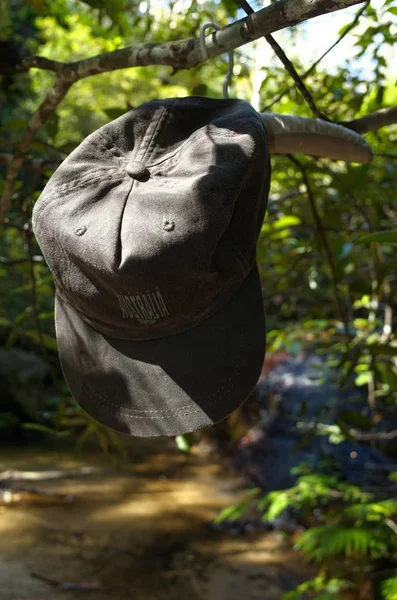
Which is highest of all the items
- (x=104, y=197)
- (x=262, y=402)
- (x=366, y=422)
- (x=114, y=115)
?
(x=114, y=115)

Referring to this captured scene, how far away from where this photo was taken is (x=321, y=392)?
6457 mm

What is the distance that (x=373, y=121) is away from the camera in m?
1.48

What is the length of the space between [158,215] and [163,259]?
7cm

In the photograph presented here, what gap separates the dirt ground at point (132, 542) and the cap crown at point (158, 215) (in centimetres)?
319

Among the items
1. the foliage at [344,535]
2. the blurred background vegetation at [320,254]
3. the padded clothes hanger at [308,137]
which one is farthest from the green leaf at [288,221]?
the foliage at [344,535]

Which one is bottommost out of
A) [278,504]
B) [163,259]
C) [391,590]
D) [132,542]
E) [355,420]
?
[132,542]

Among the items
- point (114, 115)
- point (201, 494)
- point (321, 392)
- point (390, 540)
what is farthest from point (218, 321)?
point (321, 392)

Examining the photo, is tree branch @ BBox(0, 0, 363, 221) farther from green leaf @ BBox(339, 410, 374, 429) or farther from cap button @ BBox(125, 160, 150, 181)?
green leaf @ BBox(339, 410, 374, 429)

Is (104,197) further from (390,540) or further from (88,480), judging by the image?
(88,480)

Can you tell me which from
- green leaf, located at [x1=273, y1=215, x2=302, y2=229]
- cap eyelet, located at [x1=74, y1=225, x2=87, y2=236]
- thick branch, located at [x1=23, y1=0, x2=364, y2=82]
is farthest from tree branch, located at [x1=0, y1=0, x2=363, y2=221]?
green leaf, located at [x1=273, y1=215, x2=302, y2=229]

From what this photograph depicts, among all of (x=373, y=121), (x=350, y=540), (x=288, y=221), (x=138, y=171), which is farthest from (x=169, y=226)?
(x=350, y=540)

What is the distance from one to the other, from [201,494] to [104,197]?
→ 5050 millimetres

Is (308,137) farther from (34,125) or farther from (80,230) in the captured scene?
(34,125)

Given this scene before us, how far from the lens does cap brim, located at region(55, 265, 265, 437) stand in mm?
1126
